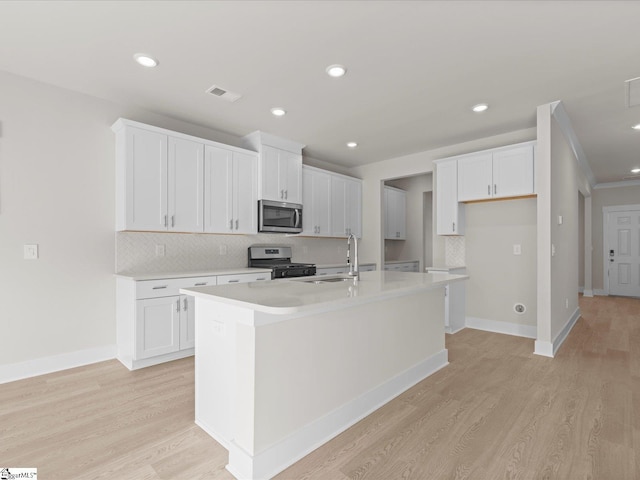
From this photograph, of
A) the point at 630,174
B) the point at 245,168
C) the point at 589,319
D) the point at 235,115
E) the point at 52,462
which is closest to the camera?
the point at 52,462

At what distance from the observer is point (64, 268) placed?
3.12 metres

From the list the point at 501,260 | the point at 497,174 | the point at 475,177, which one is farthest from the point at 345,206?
the point at 501,260

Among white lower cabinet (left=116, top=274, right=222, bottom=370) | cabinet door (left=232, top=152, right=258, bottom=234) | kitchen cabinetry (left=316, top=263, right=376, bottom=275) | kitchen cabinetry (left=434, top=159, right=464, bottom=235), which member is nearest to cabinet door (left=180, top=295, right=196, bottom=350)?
white lower cabinet (left=116, top=274, right=222, bottom=370)

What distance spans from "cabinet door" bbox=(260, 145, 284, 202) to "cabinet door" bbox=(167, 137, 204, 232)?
842mm

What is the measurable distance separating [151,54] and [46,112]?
4.47 ft

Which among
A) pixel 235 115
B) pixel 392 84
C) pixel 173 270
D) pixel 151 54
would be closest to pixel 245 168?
pixel 235 115

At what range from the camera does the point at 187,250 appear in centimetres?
395

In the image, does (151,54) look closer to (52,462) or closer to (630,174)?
(52,462)

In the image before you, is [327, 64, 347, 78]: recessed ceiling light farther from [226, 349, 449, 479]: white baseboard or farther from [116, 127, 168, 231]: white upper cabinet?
[226, 349, 449, 479]: white baseboard

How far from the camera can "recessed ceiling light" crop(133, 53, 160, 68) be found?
252cm

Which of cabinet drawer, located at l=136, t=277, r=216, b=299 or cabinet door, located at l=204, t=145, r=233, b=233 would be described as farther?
cabinet door, located at l=204, t=145, r=233, b=233

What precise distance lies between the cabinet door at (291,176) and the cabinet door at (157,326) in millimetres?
2102

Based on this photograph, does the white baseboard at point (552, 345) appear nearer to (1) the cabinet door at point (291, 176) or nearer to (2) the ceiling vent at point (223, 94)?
(1) the cabinet door at point (291, 176)

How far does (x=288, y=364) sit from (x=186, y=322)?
198 cm
